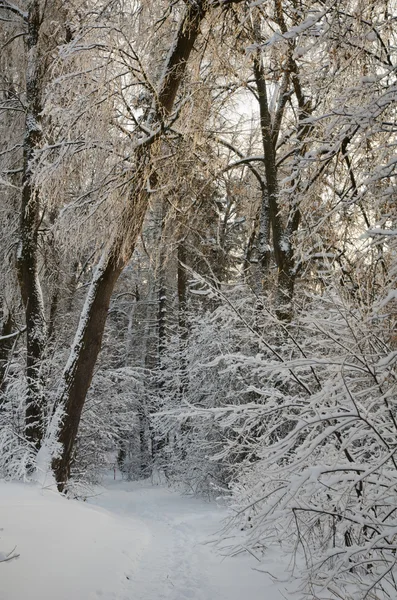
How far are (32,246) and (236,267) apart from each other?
10.8 feet

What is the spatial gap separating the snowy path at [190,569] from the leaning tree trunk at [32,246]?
2.58 metres

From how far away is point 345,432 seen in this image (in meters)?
2.70

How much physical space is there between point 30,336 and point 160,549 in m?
3.62

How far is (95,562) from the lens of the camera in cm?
367

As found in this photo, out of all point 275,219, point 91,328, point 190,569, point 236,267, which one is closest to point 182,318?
point 275,219

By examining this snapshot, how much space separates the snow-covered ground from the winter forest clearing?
0.12 feet

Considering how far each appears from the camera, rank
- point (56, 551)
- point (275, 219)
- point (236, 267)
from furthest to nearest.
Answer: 1. point (275, 219)
2. point (236, 267)
3. point (56, 551)

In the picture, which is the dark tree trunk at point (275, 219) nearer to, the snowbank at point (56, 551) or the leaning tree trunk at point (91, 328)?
the leaning tree trunk at point (91, 328)

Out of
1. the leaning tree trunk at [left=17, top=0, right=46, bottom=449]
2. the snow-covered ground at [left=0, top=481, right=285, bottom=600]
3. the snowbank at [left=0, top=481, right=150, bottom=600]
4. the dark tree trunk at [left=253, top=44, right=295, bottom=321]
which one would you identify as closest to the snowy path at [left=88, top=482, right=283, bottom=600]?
the snow-covered ground at [left=0, top=481, right=285, bottom=600]

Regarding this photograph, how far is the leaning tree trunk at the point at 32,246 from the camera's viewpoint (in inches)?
266

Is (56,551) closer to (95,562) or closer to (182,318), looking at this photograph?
(95,562)

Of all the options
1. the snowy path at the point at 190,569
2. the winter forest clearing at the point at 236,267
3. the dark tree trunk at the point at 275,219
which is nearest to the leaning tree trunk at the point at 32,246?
the winter forest clearing at the point at 236,267

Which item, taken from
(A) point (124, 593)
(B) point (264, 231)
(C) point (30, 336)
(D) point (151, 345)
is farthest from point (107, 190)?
(D) point (151, 345)

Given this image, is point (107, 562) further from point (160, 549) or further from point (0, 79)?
point (0, 79)
